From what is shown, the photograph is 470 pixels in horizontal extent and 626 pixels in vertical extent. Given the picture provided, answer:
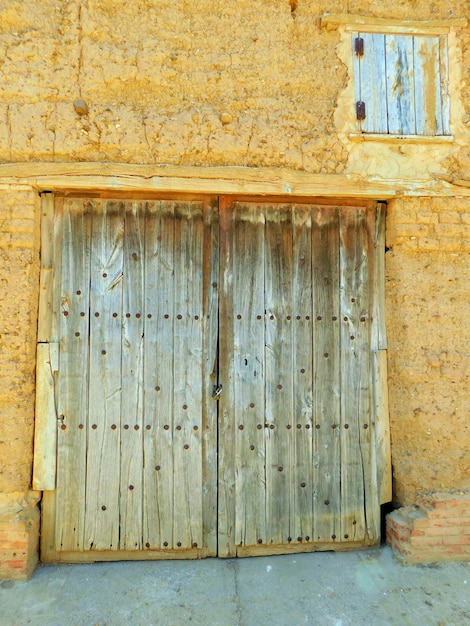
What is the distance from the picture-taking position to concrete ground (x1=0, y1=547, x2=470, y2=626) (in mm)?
2242

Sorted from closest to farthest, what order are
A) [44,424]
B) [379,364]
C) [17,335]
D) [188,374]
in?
[17,335] → [44,424] → [188,374] → [379,364]

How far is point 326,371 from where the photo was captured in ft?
9.32

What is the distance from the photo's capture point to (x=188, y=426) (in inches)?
108

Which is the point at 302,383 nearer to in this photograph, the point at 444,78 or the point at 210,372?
the point at 210,372

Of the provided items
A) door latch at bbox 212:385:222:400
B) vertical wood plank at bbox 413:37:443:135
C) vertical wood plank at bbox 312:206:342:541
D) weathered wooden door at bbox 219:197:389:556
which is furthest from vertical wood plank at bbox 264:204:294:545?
vertical wood plank at bbox 413:37:443:135

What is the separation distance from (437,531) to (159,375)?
1.81m

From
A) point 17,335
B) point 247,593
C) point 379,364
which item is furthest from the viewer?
point 379,364

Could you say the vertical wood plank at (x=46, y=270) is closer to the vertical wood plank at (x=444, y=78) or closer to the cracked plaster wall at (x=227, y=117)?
the cracked plaster wall at (x=227, y=117)

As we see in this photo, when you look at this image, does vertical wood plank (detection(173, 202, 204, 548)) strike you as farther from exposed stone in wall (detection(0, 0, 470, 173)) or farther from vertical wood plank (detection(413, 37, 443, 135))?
vertical wood plank (detection(413, 37, 443, 135))

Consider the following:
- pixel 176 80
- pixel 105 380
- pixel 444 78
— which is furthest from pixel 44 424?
pixel 444 78

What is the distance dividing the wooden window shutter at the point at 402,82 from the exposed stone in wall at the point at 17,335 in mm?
2084

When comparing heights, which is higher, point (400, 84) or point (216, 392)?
point (400, 84)

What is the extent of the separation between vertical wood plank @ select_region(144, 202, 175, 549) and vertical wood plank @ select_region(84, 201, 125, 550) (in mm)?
166

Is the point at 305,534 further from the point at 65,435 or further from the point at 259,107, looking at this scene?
the point at 259,107
